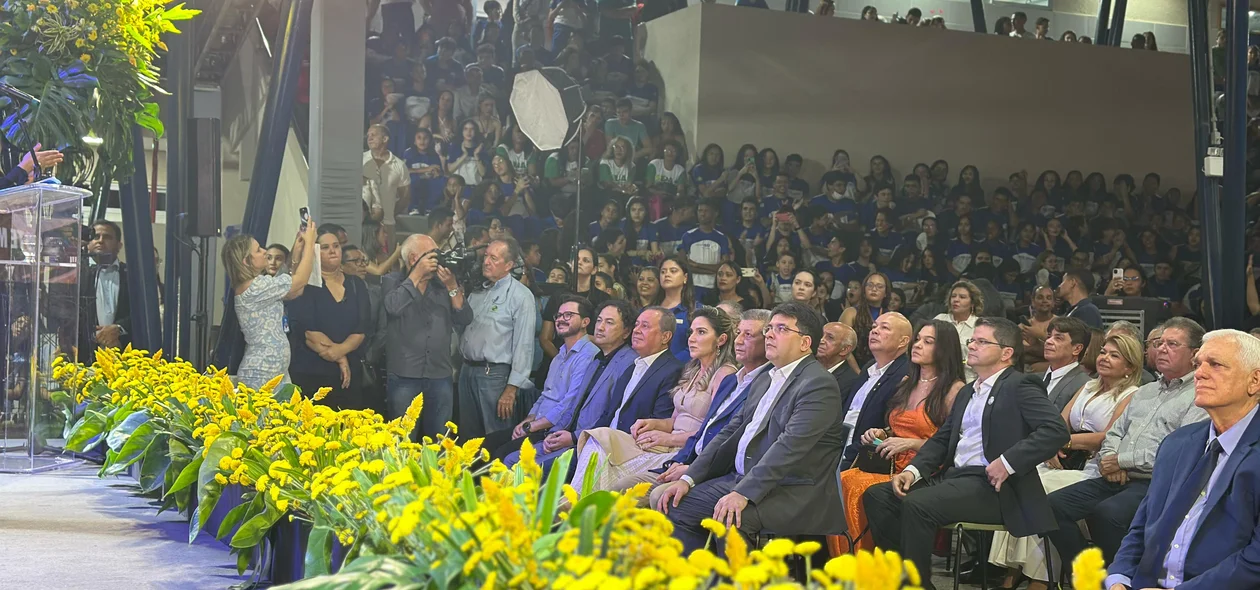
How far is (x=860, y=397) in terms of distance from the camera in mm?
5379

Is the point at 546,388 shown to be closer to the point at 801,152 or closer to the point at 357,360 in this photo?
the point at 357,360

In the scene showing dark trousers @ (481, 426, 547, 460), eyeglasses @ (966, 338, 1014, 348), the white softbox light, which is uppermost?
the white softbox light

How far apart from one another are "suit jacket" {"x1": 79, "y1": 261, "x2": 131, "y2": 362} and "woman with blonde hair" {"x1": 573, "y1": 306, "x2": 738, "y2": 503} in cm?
418

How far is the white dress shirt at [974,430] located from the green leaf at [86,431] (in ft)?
9.26

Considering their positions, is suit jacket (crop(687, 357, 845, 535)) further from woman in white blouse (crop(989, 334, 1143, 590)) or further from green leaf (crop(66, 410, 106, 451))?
green leaf (crop(66, 410, 106, 451))

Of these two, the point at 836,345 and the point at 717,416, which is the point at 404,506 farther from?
the point at 836,345

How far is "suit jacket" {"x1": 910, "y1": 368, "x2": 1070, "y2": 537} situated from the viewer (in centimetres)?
417

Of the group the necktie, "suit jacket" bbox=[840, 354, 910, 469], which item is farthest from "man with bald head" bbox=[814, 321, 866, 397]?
the necktie

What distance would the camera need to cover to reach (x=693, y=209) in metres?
9.47

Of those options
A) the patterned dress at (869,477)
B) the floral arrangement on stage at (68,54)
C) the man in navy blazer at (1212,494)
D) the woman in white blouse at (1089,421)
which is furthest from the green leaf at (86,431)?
the man in navy blazer at (1212,494)

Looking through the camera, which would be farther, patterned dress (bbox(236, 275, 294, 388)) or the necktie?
patterned dress (bbox(236, 275, 294, 388))

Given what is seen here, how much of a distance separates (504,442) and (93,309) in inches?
113

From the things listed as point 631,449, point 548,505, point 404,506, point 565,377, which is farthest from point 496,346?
point 548,505

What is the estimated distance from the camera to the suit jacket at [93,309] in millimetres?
8023
